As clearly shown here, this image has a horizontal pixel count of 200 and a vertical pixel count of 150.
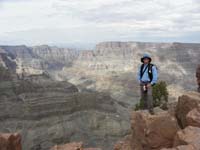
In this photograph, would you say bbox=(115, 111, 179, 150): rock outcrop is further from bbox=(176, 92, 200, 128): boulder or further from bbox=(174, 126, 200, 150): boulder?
bbox=(174, 126, 200, 150): boulder

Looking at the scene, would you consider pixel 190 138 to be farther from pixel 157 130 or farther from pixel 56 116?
pixel 56 116

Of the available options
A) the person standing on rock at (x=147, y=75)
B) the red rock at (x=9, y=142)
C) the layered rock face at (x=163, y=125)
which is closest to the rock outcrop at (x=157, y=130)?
the layered rock face at (x=163, y=125)

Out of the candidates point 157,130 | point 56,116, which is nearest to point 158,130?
point 157,130

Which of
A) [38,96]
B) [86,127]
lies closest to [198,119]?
[86,127]

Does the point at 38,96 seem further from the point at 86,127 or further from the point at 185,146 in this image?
the point at 185,146

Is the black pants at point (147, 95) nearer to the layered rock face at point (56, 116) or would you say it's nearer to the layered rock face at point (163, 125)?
the layered rock face at point (163, 125)

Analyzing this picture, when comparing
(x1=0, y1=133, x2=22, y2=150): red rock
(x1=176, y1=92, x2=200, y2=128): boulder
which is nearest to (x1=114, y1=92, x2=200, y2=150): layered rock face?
(x1=176, y1=92, x2=200, y2=128): boulder
